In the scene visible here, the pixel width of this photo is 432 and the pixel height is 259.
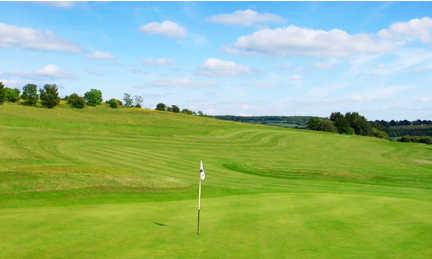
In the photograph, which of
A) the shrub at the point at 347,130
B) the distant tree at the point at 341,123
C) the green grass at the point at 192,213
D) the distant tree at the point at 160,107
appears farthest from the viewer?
the distant tree at the point at 341,123

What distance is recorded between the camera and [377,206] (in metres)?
14.0

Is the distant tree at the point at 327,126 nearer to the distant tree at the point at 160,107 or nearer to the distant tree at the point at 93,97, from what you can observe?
the distant tree at the point at 160,107

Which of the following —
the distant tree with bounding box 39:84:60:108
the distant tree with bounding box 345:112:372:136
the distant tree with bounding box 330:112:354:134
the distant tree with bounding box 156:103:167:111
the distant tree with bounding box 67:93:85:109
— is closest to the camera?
the distant tree with bounding box 39:84:60:108

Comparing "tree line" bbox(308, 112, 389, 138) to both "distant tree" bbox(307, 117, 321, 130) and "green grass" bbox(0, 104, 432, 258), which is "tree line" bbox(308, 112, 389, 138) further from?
"green grass" bbox(0, 104, 432, 258)

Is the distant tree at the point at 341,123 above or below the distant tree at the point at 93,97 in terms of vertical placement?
below

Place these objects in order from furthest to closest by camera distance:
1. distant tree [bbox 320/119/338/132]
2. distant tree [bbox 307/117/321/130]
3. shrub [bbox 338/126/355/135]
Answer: shrub [bbox 338/126/355/135], distant tree [bbox 307/117/321/130], distant tree [bbox 320/119/338/132]

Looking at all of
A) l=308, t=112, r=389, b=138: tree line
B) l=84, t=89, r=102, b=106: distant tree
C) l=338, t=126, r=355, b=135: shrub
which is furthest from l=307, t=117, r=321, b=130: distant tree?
l=84, t=89, r=102, b=106: distant tree

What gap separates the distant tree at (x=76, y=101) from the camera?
95312 millimetres

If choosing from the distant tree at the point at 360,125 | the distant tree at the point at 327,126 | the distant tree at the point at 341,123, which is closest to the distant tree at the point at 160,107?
the distant tree at the point at 327,126

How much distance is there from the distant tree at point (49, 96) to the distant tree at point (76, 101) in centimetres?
712

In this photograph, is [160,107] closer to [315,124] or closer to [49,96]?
[49,96]

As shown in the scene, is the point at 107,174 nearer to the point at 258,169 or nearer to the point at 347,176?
the point at 258,169

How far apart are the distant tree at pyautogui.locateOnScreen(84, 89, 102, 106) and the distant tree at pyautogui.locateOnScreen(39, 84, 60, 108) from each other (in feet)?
76.7

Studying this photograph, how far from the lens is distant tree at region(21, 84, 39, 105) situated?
292 feet
